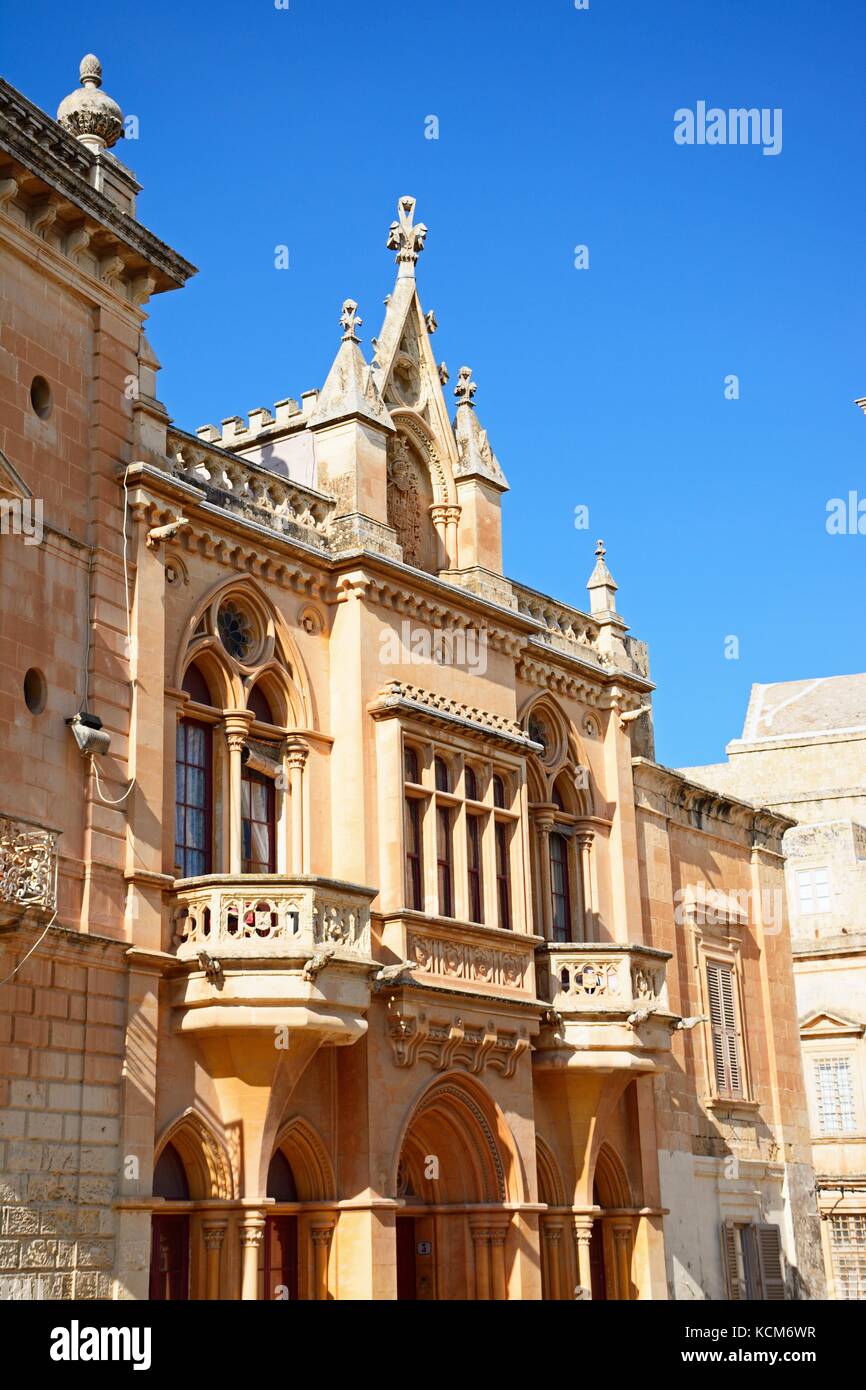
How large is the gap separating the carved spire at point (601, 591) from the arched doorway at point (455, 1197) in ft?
32.2

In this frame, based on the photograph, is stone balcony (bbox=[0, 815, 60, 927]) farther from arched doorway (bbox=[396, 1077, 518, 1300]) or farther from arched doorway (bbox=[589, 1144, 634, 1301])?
arched doorway (bbox=[589, 1144, 634, 1301])

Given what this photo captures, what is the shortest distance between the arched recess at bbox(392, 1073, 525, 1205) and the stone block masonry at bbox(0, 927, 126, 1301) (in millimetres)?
5986

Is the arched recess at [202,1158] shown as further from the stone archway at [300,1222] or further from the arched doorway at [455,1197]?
the arched doorway at [455,1197]

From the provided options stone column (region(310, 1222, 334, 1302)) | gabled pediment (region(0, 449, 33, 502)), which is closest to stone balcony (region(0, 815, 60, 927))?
gabled pediment (region(0, 449, 33, 502))

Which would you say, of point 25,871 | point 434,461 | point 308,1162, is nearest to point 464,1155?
point 308,1162

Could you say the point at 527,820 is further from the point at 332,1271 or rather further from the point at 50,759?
the point at 50,759

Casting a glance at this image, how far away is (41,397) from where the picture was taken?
19.2 meters

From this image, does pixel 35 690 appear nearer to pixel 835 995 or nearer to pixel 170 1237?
pixel 170 1237

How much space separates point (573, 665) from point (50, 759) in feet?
37.8

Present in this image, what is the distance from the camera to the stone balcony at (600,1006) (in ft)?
80.6

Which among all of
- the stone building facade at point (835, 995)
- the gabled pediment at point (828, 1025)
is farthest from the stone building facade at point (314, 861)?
the gabled pediment at point (828, 1025)

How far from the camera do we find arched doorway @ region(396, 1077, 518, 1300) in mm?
22578

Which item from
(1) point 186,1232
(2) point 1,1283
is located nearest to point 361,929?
(1) point 186,1232

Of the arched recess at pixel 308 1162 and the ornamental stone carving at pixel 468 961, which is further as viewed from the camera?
the ornamental stone carving at pixel 468 961
